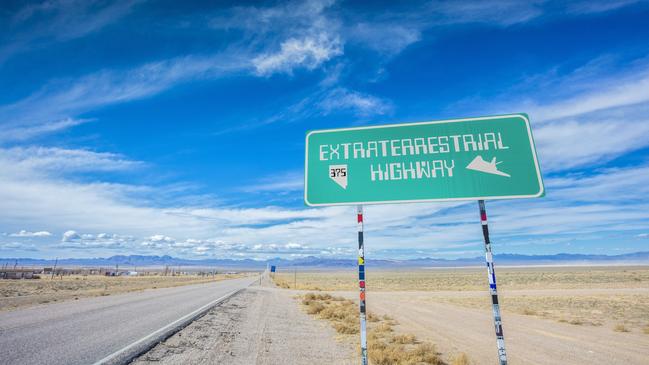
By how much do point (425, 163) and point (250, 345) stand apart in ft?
24.2

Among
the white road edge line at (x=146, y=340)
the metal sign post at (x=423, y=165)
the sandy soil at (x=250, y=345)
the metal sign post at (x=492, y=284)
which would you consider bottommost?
the sandy soil at (x=250, y=345)

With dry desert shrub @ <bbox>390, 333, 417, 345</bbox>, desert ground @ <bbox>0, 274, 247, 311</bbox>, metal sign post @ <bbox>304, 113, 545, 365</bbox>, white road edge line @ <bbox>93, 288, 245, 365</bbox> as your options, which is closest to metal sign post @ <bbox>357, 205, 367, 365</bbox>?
metal sign post @ <bbox>304, 113, 545, 365</bbox>

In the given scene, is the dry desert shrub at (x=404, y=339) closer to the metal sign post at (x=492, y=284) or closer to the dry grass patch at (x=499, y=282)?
the metal sign post at (x=492, y=284)

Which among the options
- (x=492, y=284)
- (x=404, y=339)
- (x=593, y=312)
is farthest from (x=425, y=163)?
(x=593, y=312)

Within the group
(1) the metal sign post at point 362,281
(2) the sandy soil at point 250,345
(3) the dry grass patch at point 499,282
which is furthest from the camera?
(3) the dry grass patch at point 499,282

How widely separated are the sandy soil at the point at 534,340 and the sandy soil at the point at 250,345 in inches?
137

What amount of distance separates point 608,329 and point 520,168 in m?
14.3

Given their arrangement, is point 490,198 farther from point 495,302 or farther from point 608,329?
point 608,329

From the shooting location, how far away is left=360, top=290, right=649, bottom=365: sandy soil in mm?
8820

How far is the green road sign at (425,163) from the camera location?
443cm

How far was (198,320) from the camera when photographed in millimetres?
12828

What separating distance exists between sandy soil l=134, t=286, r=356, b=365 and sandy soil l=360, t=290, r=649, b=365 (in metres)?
3.48

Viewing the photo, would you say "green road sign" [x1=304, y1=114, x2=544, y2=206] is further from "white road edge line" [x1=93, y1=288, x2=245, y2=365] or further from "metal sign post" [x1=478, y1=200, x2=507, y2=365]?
Answer: "white road edge line" [x1=93, y1=288, x2=245, y2=365]

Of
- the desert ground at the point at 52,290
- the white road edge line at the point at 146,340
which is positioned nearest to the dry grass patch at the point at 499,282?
the desert ground at the point at 52,290
